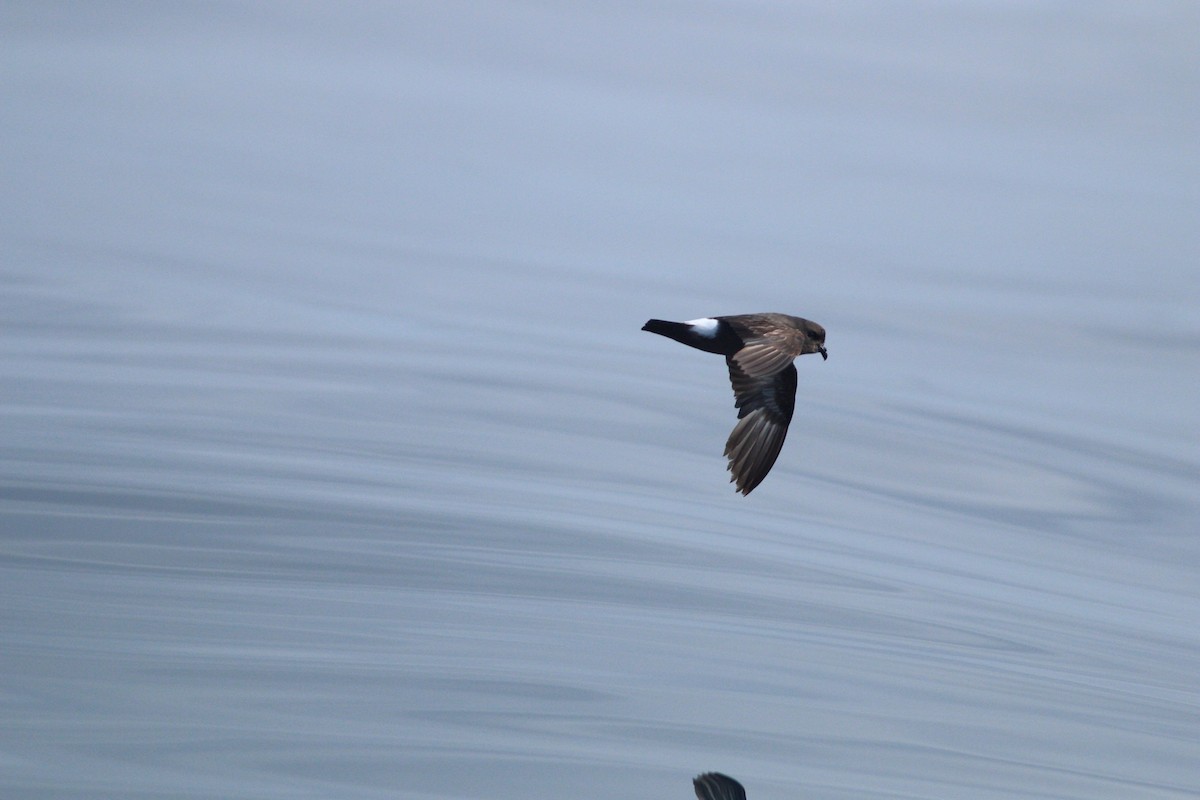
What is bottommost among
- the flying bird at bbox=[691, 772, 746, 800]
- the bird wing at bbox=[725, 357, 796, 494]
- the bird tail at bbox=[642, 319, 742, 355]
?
the flying bird at bbox=[691, 772, 746, 800]

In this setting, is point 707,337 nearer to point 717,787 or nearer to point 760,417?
point 760,417

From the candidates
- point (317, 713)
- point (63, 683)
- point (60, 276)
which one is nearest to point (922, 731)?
point (317, 713)

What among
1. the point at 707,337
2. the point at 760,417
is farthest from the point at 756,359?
the point at 760,417

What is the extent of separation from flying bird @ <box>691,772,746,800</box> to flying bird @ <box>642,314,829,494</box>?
1.30 meters

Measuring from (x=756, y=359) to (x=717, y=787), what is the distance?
173 centimetres

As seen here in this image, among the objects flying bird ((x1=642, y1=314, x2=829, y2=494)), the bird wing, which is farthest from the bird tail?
the bird wing

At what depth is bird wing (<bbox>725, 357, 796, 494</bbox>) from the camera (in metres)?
7.76

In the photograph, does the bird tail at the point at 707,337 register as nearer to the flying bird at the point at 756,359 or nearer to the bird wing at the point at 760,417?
the flying bird at the point at 756,359

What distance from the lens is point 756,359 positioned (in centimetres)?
702

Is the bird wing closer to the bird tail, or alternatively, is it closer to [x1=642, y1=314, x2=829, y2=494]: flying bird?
[x1=642, y1=314, x2=829, y2=494]: flying bird

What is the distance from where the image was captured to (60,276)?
47.0 ft

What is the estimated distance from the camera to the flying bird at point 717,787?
6.64 meters

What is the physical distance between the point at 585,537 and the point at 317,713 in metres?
3.08

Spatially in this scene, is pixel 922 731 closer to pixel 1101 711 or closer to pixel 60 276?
pixel 1101 711
